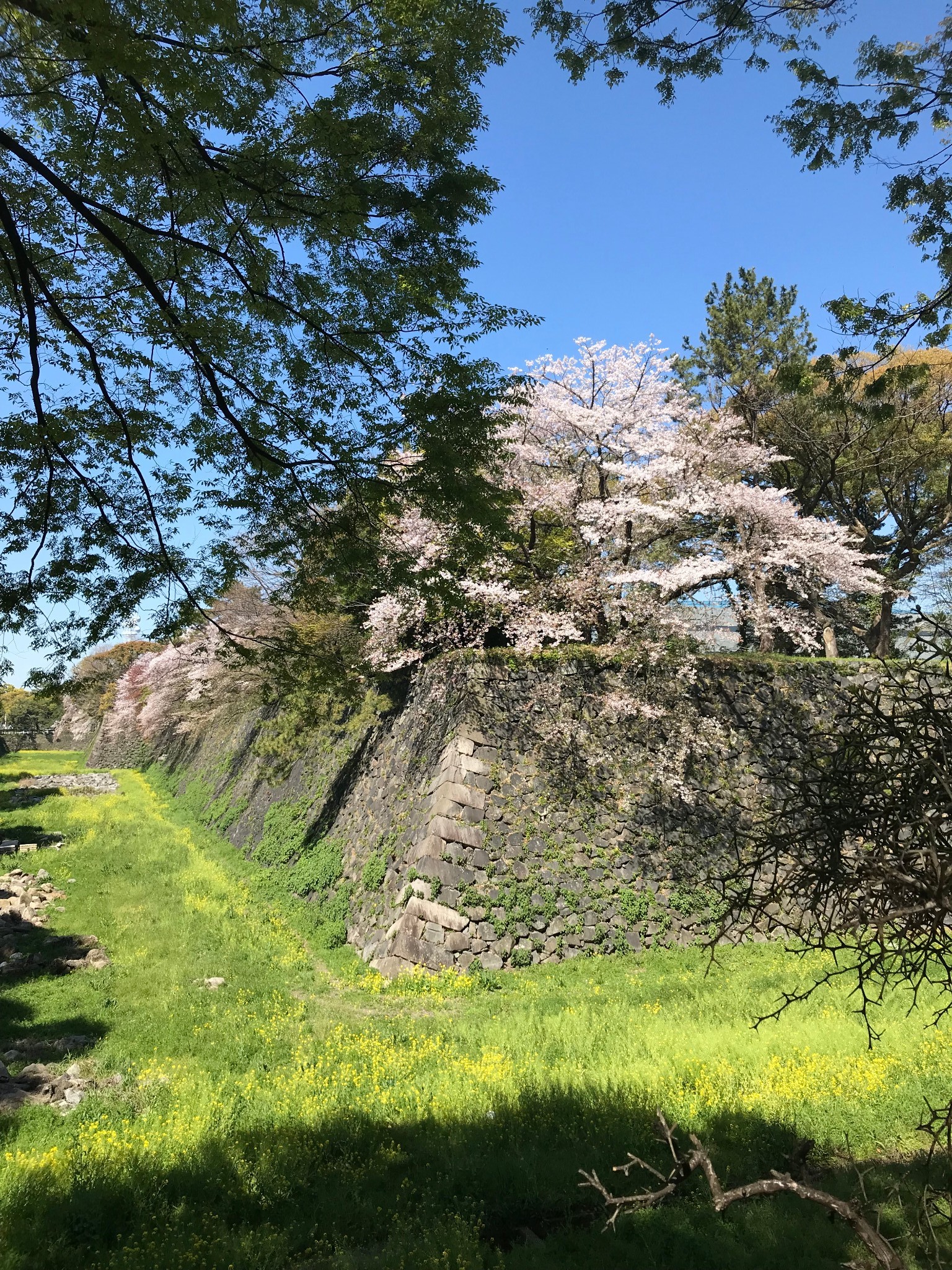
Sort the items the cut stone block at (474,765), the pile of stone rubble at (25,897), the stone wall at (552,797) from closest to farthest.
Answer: the stone wall at (552,797), the cut stone block at (474,765), the pile of stone rubble at (25,897)

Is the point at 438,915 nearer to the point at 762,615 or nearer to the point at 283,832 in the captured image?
the point at 283,832

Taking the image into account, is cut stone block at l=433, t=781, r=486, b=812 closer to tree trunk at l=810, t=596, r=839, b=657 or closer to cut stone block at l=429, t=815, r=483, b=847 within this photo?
cut stone block at l=429, t=815, r=483, b=847

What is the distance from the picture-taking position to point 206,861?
18312 mm

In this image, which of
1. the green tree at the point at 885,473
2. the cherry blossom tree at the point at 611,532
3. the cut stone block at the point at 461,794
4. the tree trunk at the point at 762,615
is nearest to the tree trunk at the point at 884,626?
the green tree at the point at 885,473

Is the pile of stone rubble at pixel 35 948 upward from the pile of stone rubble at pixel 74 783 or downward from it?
upward

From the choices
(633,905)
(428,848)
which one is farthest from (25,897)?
(633,905)

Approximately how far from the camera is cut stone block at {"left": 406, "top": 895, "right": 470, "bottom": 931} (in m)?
10.5

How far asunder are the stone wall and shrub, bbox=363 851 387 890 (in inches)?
1.4

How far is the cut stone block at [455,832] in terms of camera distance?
36.9 ft

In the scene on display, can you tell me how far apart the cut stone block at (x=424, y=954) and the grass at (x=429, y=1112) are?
1.32 ft

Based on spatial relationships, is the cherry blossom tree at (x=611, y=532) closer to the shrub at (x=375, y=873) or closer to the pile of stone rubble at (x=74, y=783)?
the shrub at (x=375, y=873)

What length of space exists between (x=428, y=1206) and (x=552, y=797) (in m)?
7.69

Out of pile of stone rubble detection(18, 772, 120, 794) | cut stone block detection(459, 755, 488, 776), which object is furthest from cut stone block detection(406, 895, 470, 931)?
Answer: pile of stone rubble detection(18, 772, 120, 794)

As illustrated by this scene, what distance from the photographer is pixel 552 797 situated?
12375 millimetres
